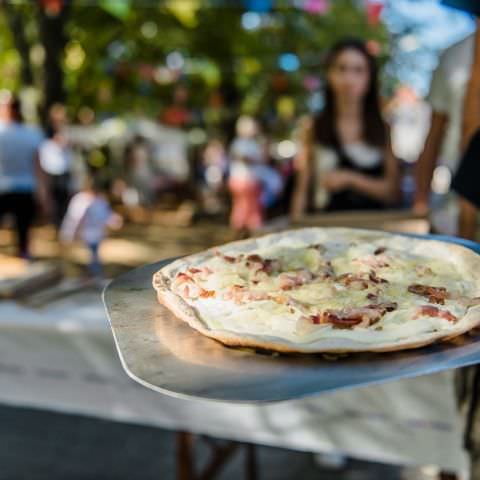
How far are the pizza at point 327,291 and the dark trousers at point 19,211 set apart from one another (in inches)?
137

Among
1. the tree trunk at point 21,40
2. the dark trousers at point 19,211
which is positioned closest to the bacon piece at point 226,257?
the dark trousers at point 19,211

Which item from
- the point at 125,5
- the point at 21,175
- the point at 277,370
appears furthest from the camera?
the point at 125,5

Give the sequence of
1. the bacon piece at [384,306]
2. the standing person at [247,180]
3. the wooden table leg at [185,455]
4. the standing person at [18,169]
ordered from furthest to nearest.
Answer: the standing person at [247,180]
the standing person at [18,169]
the wooden table leg at [185,455]
the bacon piece at [384,306]

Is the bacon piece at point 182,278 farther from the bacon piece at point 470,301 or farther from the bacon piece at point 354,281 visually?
the bacon piece at point 470,301

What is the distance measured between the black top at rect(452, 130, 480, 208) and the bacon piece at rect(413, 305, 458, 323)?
46 cm

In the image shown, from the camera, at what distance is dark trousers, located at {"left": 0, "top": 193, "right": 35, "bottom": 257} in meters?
4.85

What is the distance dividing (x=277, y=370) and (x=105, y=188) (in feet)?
44.7

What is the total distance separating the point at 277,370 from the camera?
36.4 inches

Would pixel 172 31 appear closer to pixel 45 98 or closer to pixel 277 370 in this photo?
pixel 45 98

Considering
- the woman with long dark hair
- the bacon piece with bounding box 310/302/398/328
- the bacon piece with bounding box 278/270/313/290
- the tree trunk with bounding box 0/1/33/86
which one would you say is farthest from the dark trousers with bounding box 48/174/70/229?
the bacon piece with bounding box 310/302/398/328

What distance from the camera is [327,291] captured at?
1257mm

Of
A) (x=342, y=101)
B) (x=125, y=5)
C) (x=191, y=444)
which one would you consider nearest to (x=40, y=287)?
(x=191, y=444)

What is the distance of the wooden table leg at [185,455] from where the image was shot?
2.28 meters

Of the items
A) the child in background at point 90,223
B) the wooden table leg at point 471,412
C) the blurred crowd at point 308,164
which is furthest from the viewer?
the child in background at point 90,223
